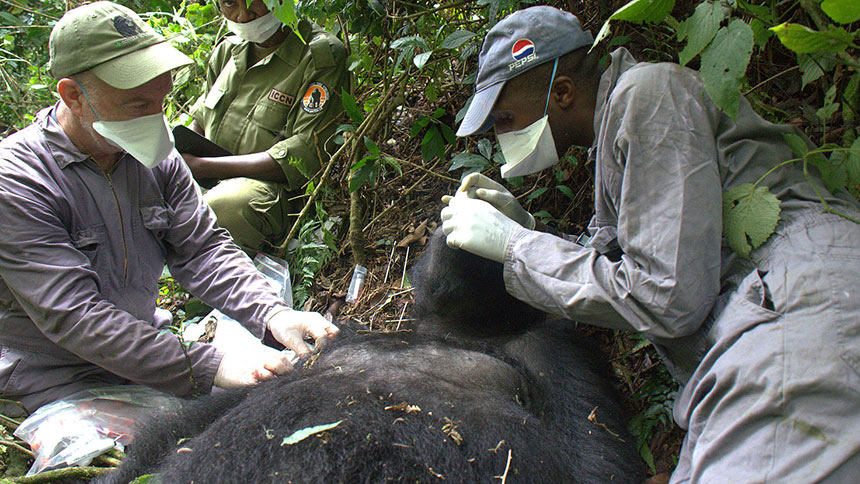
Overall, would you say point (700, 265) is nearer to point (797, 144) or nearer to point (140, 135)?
point (797, 144)

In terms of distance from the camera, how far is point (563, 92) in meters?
2.13

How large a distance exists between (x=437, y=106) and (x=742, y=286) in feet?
8.28

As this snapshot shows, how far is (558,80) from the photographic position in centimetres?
212

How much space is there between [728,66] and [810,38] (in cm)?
18

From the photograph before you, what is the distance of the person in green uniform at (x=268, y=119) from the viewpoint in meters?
4.21

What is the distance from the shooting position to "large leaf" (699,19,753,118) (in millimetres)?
1416

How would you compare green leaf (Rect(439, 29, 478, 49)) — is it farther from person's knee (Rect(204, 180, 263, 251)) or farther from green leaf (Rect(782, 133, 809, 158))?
person's knee (Rect(204, 180, 263, 251))

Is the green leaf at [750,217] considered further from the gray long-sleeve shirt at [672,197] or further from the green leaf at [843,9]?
the green leaf at [843,9]

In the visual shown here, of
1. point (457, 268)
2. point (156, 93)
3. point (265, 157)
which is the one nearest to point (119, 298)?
point (156, 93)

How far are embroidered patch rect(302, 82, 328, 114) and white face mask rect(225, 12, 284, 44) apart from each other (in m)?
0.49

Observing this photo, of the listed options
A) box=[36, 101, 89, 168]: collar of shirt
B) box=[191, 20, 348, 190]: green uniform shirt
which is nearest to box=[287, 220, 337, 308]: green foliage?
box=[191, 20, 348, 190]: green uniform shirt

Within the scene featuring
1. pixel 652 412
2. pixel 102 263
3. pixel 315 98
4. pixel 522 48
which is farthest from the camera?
pixel 315 98

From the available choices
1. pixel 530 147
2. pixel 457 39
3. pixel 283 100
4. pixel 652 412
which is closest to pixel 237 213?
pixel 283 100

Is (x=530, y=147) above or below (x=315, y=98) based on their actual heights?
above
